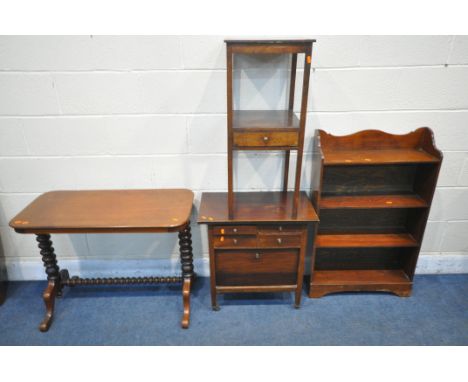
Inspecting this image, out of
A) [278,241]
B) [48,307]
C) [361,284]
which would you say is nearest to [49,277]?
[48,307]

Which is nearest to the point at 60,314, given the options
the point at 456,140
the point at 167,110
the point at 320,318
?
the point at 167,110

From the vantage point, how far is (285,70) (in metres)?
1.98

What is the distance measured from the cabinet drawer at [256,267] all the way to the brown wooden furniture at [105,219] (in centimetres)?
25

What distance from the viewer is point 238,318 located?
2.19 m

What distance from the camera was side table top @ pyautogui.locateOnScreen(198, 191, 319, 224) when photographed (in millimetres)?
1967

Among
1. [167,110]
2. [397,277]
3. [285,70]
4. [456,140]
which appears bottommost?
[397,277]

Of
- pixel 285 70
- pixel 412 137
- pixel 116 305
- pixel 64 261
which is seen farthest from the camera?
pixel 64 261

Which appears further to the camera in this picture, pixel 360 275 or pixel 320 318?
pixel 360 275

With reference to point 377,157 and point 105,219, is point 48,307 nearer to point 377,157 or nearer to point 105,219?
point 105,219

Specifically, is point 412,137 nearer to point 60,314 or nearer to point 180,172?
point 180,172

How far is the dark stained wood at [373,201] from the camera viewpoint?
2.10 metres

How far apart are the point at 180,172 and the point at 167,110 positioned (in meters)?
0.40

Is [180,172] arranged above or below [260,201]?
above

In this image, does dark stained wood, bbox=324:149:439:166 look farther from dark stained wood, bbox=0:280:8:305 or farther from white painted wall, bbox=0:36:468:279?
dark stained wood, bbox=0:280:8:305
